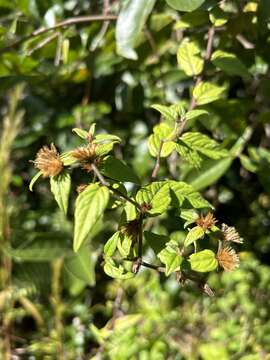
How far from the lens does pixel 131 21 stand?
1.32 metres

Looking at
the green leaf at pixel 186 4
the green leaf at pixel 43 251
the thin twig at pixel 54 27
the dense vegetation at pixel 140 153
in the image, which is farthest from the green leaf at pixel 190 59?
the green leaf at pixel 43 251

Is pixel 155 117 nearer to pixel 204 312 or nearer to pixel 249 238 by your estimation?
pixel 249 238

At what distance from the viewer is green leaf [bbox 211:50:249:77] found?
4.17 ft

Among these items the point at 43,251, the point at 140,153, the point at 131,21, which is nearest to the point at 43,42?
the point at 131,21

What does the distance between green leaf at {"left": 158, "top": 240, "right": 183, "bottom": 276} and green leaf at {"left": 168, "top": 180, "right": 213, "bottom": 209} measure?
0.07 m

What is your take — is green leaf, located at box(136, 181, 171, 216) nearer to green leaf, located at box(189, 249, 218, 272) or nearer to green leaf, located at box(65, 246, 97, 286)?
green leaf, located at box(189, 249, 218, 272)

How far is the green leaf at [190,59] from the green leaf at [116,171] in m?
0.44

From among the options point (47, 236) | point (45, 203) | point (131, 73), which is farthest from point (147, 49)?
point (45, 203)

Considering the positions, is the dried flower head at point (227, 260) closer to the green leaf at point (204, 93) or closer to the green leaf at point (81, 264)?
the green leaf at point (204, 93)

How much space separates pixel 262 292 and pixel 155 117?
1.99 ft

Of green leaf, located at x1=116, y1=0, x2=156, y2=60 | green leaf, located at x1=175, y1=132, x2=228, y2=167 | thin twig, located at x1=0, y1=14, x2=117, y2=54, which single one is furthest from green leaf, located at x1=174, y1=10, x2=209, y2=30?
green leaf, located at x1=175, y1=132, x2=228, y2=167

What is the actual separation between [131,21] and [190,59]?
0.47 feet

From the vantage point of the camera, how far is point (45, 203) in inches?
83.8

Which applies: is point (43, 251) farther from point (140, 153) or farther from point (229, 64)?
point (229, 64)
